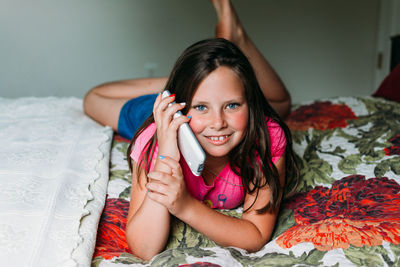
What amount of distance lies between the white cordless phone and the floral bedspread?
174mm

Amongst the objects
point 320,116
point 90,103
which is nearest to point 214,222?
point 320,116

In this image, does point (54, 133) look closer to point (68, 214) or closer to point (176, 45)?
point (68, 214)

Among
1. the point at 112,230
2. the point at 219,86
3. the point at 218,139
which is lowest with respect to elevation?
the point at 112,230

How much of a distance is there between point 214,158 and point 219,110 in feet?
0.66

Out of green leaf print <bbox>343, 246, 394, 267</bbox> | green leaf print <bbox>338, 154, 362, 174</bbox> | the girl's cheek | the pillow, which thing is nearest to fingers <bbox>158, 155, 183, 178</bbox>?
the girl's cheek

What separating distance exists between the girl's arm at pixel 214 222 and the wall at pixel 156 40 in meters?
2.46

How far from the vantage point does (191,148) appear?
861mm

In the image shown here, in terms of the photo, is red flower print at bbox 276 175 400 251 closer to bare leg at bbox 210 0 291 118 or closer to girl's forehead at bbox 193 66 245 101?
girl's forehead at bbox 193 66 245 101

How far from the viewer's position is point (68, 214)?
3.07 ft

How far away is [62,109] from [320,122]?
1122 mm

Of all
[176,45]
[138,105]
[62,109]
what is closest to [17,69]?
[176,45]

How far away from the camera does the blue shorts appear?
1581mm

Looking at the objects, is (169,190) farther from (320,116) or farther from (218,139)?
(320,116)

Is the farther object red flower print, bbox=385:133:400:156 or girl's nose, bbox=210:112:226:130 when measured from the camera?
red flower print, bbox=385:133:400:156
